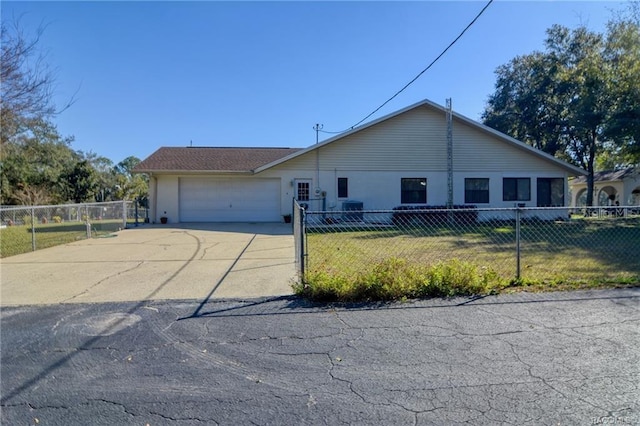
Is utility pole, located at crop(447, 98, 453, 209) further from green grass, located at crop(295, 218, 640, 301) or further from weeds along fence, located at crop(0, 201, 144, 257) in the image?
weeds along fence, located at crop(0, 201, 144, 257)

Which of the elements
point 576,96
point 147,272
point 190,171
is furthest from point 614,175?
point 147,272

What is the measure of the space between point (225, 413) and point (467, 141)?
18.8m

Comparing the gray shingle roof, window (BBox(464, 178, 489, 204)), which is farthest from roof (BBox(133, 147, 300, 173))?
the gray shingle roof

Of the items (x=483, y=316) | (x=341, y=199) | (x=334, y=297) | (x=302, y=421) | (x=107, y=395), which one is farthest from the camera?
(x=341, y=199)

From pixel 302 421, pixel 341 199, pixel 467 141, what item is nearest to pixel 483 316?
pixel 302 421

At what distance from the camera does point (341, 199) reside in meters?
18.3

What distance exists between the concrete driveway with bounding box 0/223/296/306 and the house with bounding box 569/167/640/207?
30.8m

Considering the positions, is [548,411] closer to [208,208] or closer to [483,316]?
[483,316]

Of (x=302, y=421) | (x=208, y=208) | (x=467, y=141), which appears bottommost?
(x=302, y=421)

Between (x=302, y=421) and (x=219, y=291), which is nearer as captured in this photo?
(x=302, y=421)

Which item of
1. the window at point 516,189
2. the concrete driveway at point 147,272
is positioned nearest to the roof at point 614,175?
the window at point 516,189

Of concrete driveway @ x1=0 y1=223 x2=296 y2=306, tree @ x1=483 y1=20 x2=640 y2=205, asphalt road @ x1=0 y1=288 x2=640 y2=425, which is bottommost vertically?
asphalt road @ x1=0 y1=288 x2=640 y2=425

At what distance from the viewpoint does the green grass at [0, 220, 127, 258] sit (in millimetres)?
10359

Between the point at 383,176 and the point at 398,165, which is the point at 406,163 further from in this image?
the point at 383,176
